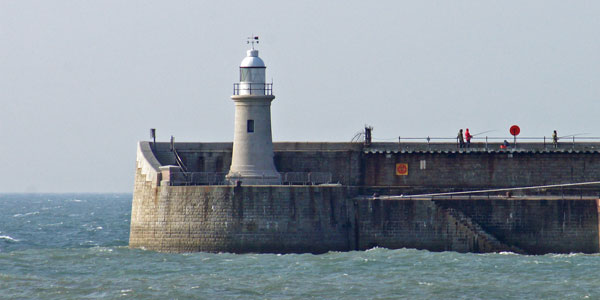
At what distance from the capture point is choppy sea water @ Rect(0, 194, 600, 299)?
155 ft

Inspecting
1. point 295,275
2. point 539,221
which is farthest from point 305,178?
point 539,221

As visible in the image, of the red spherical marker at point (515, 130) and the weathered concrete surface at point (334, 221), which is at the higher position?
the red spherical marker at point (515, 130)

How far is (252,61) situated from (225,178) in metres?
6.23

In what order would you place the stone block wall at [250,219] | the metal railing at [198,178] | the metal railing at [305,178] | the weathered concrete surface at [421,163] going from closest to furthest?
the stone block wall at [250,219]
the metal railing at [198,178]
the metal railing at [305,178]
the weathered concrete surface at [421,163]

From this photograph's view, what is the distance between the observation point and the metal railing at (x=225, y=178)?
6041 cm

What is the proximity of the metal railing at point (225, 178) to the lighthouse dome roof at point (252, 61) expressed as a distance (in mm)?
5759

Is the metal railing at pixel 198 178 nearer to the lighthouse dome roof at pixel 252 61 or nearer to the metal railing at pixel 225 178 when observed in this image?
the metal railing at pixel 225 178

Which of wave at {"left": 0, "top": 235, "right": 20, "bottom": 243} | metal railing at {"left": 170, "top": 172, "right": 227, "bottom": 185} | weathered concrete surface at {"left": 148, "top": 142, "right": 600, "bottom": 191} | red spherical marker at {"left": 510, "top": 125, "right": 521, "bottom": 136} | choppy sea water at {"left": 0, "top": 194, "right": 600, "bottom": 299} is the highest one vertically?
red spherical marker at {"left": 510, "top": 125, "right": 521, "bottom": 136}

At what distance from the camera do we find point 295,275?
2026 inches

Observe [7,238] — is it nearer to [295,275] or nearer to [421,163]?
[421,163]

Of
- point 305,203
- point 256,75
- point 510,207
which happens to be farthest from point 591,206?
point 256,75

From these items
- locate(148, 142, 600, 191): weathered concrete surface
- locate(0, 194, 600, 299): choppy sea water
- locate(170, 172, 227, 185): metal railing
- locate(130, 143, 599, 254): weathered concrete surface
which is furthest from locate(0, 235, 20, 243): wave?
locate(170, 172, 227, 185): metal railing

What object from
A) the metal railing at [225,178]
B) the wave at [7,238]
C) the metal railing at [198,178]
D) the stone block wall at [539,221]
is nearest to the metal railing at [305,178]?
the metal railing at [225,178]

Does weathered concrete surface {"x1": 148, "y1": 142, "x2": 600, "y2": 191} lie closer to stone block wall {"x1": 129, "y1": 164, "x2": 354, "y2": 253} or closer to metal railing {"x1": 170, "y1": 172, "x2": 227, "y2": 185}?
metal railing {"x1": 170, "y1": 172, "x2": 227, "y2": 185}
